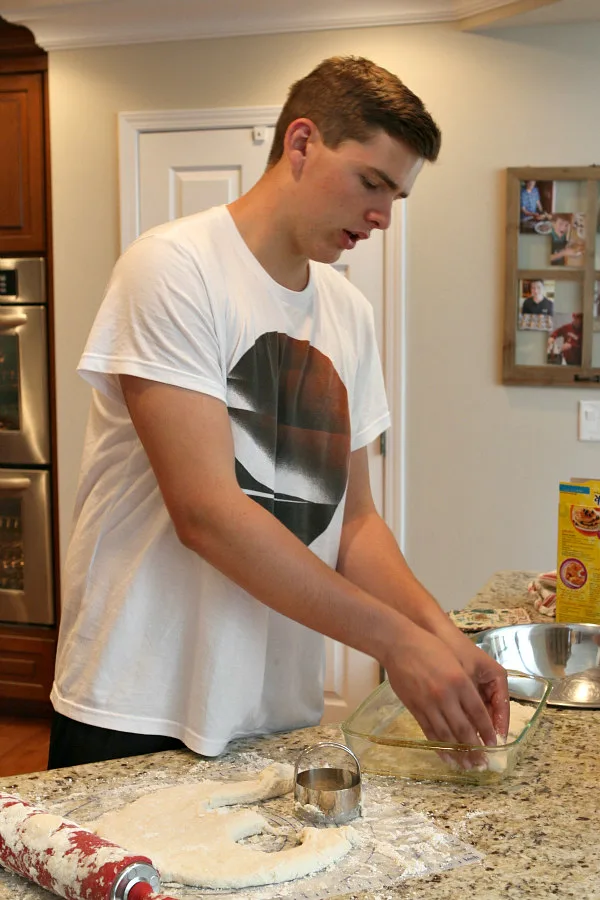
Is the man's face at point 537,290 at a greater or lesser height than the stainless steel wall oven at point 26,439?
greater

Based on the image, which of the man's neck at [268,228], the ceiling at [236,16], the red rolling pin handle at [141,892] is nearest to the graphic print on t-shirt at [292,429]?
the man's neck at [268,228]

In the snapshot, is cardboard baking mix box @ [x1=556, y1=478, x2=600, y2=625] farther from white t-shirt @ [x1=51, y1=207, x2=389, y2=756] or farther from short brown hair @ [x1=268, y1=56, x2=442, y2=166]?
short brown hair @ [x1=268, y1=56, x2=442, y2=166]

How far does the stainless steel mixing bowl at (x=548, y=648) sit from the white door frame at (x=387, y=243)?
Result: 1533 mm

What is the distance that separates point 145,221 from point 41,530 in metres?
1.15

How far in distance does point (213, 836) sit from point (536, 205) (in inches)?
96.5

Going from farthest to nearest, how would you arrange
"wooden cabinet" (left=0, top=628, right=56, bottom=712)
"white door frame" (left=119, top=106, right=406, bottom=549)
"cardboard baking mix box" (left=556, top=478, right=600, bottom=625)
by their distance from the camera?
"wooden cabinet" (left=0, top=628, right=56, bottom=712)
"white door frame" (left=119, top=106, right=406, bottom=549)
"cardboard baking mix box" (left=556, top=478, right=600, bottom=625)

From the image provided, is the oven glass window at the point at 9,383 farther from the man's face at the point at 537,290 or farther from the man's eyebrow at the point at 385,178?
the man's eyebrow at the point at 385,178

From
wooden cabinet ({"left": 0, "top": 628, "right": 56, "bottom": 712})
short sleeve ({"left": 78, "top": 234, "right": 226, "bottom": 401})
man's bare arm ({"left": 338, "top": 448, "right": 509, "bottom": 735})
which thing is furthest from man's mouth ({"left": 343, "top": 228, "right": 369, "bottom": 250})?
wooden cabinet ({"left": 0, "top": 628, "right": 56, "bottom": 712})

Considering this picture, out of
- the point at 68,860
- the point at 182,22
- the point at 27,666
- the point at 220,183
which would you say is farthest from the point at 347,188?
the point at 27,666

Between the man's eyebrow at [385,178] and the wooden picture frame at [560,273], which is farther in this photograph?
the wooden picture frame at [560,273]

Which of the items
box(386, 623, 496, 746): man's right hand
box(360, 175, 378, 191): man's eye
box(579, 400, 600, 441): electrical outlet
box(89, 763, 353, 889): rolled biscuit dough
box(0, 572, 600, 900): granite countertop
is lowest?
box(0, 572, 600, 900): granite countertop

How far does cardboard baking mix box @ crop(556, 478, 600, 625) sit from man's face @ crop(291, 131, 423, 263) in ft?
1.91

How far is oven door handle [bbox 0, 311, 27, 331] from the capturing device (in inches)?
133

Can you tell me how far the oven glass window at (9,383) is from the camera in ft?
11.3
